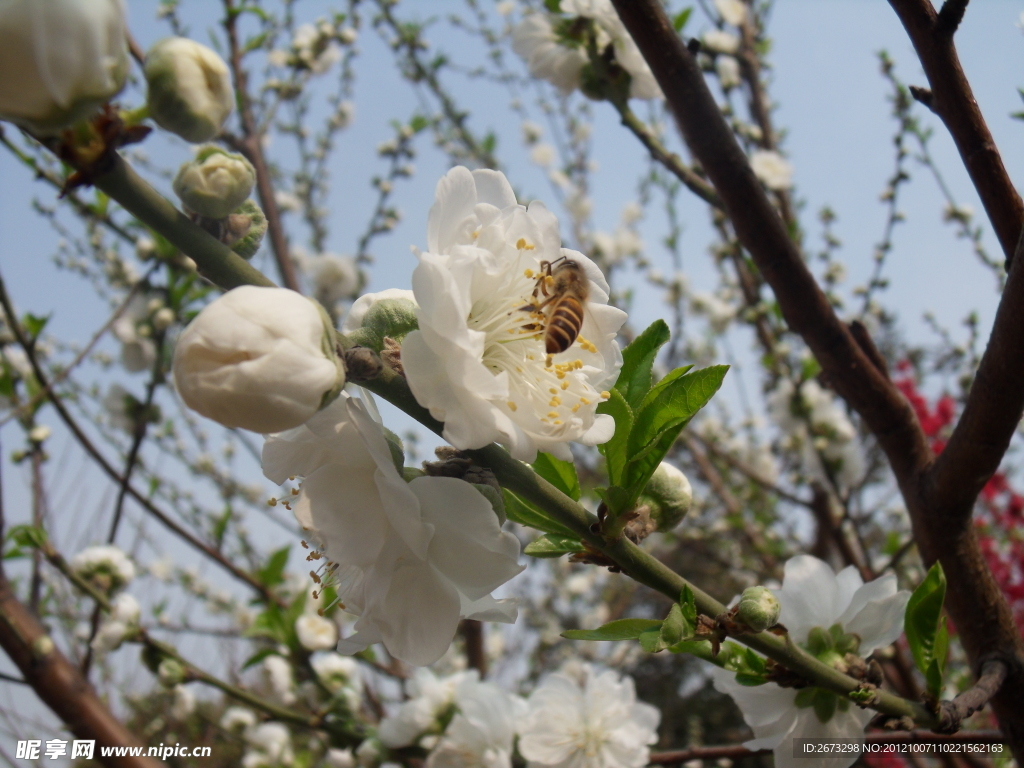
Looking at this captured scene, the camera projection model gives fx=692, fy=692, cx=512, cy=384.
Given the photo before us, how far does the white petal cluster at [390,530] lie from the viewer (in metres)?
0.68

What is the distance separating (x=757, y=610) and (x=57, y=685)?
2.05 meters

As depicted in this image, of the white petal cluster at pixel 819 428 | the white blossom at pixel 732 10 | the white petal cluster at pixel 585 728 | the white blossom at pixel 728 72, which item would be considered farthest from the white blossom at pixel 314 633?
the white blossom at pixel 732 10

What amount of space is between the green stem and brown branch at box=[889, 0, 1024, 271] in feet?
2.24

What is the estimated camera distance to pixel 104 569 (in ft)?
7.97

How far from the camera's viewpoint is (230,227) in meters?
0.68

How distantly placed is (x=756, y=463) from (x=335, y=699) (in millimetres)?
4330

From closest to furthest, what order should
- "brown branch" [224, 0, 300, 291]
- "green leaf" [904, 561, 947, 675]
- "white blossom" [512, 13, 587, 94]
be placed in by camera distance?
"green leaf" [904, 561, 947, 675] → "white blossom" [512, 13, 587, 94] → "brown branch" [224, 0, 300, 291]

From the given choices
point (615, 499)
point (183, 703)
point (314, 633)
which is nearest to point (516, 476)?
point (615, 499)

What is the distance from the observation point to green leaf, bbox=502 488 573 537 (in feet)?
2.77

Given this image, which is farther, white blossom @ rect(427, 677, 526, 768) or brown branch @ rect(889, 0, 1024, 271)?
white blossom @ rect(427, 677, 526, 768)

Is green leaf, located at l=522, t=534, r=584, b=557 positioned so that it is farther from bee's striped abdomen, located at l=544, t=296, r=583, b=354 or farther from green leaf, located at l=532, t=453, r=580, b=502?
bee's striped abdomen, located at l=544, t=296, r=583, b=354

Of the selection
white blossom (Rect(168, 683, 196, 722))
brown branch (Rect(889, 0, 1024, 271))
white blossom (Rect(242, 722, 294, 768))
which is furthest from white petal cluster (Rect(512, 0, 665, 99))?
white blossom (Rect(168, 683, 196, 722))

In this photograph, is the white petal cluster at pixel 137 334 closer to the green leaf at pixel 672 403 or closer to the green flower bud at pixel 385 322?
the green flower bud at pixel 385 322

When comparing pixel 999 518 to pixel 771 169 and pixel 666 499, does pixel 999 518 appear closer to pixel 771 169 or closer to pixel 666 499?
pixel 771 169
